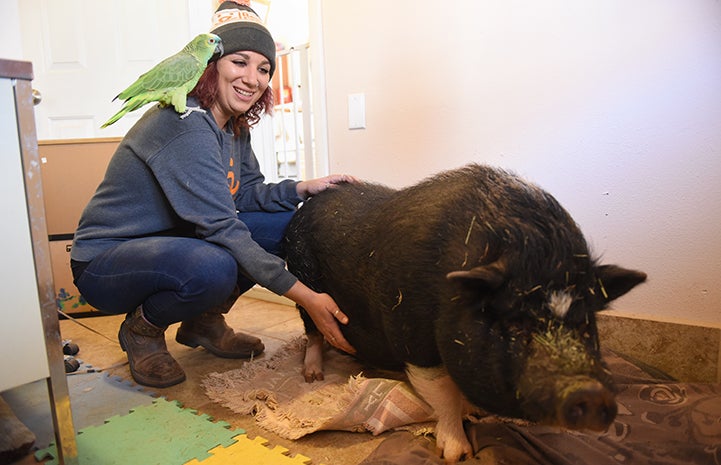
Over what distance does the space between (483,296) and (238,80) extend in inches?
49.4

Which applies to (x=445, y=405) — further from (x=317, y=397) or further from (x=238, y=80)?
(x=238, y=80)

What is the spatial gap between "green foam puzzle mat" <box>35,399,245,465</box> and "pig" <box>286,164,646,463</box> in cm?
57

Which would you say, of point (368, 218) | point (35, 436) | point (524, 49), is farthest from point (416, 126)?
point (35, 436)

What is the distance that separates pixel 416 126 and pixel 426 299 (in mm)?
1208

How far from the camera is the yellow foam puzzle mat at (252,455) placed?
1363mm

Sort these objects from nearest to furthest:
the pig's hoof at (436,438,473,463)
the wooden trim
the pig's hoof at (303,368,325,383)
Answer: the wooden trim
the pig's hoof at (436,438,473,463)
the pig's hoof at (303,368,325,383)

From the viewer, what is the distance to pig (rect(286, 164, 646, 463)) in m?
1.01

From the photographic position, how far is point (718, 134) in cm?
167

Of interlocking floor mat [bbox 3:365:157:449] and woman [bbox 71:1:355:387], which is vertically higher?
woman [bbox 71:1:355:387]

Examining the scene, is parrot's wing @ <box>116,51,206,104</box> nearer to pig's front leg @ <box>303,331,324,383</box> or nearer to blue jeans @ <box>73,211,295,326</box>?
blue jeans @ <box>73,211,295,326</box>

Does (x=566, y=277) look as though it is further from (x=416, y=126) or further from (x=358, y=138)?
(x=358, y=138)

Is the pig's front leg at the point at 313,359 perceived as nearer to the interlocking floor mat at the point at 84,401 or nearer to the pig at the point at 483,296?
the pig at the point at 483,296

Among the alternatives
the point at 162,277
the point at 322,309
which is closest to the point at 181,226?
the point at 162,277

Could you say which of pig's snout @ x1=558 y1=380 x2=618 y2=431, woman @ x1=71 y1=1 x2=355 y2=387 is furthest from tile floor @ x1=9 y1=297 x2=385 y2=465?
pig's snout @ x1=558 y1=380 x2=618 y2=431
